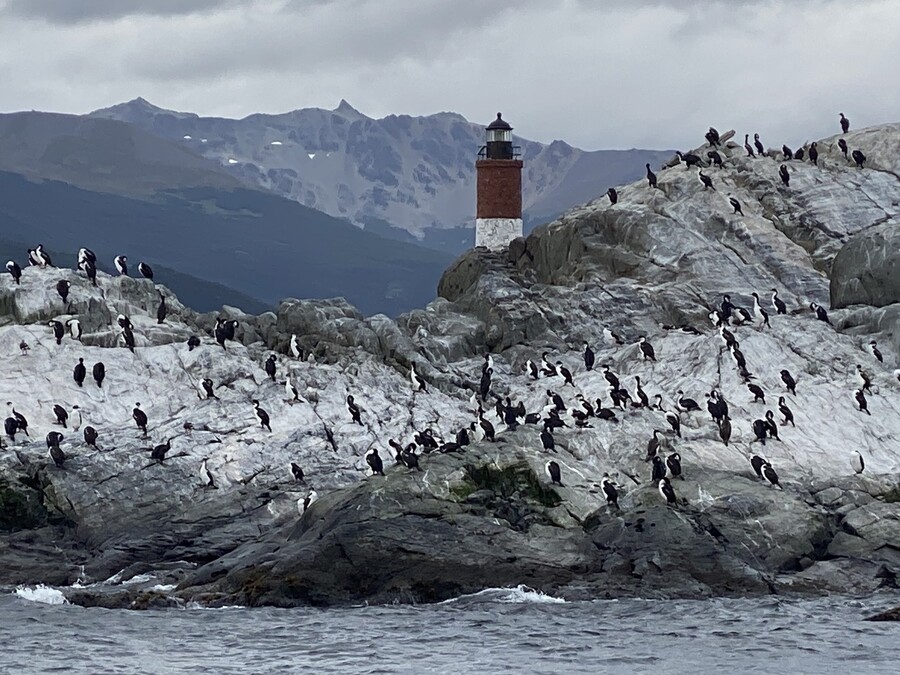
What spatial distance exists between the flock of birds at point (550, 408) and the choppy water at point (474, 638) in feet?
15.1

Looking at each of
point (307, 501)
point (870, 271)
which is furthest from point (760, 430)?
point (870, 271)

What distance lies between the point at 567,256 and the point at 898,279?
12484mm

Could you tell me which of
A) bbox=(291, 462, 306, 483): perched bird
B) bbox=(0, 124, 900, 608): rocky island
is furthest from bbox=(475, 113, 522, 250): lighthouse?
bbox=(291, 462, 306, 483): perched bird

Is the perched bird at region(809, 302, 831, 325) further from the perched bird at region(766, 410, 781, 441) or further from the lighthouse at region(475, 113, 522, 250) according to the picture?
the lighthouse at region(475, 113, 522, 250)

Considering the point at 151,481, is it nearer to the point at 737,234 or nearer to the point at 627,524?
the point at 627,524

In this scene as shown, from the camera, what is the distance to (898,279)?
56938mm

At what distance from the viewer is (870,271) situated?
57.4 m

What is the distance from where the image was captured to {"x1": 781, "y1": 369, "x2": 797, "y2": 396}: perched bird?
49656mm

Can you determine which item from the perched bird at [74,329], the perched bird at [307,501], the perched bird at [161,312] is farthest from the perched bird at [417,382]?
the perched bird at [74,329]

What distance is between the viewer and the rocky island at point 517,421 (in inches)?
1574

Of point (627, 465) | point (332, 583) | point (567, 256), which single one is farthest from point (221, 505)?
point (567, 256)

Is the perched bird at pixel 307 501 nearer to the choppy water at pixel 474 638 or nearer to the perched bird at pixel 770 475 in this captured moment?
the choppy water at pixel 474 638

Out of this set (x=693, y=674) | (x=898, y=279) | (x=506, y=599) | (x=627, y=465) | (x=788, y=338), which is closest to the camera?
(x=693, y=674)

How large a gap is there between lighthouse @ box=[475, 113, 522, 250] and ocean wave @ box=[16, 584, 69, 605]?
29.9m
